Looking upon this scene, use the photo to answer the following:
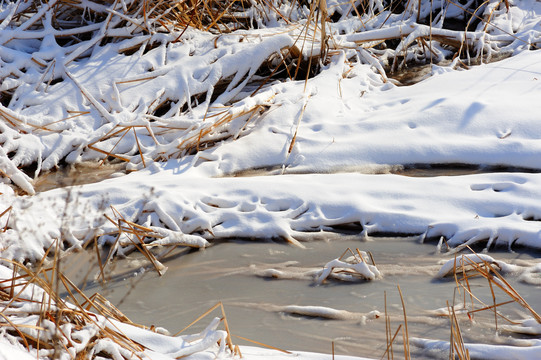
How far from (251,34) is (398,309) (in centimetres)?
264

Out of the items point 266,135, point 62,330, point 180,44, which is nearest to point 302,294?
point 62,330

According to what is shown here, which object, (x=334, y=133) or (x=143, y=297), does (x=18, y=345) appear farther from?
(x=334, y=133)

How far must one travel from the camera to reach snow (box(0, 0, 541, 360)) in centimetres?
274

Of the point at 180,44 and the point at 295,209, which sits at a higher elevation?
the point at 180,44

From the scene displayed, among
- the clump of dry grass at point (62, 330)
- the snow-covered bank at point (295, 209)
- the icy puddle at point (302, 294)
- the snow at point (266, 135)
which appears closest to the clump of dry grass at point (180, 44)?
the snow at point (266, 135)

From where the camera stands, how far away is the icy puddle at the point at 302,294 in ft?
6.83

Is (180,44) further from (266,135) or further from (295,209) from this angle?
(295,209)

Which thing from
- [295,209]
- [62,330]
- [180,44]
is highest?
[62,330]

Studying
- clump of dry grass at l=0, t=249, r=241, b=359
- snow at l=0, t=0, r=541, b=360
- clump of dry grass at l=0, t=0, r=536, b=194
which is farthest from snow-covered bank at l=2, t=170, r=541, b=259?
clump of dry grass at l=0, t=249, r=241, b=359

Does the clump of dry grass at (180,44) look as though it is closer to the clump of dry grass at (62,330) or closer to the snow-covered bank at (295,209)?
the snow-covered bank at (295,209)

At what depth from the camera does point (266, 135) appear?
3.51 meters

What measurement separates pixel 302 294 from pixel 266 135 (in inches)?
52.3

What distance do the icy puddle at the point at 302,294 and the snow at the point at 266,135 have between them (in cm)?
7

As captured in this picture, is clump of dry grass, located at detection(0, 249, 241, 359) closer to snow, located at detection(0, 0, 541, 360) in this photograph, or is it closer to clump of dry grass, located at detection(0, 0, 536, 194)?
snow, located at detection(0, 0, 541, 360)
